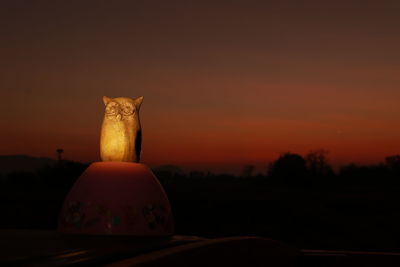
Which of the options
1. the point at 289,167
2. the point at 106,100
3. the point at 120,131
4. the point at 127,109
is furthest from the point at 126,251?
Result: the point at 289,167

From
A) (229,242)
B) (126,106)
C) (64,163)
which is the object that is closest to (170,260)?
(229,242)

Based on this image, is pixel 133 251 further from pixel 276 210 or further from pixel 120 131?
pixel 276 210

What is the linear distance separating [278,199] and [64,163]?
8.30m

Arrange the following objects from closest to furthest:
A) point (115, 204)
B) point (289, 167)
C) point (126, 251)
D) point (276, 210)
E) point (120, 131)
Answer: point (126, 251), point (115, 204), point (120, 131), point (276, 210), point (289, 167)

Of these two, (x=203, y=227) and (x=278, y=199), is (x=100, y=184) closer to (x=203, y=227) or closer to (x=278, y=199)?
(x=203, y=227)

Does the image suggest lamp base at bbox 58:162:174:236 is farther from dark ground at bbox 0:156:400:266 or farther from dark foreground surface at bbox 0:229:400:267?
dark ground at bbox 0:156:400:266

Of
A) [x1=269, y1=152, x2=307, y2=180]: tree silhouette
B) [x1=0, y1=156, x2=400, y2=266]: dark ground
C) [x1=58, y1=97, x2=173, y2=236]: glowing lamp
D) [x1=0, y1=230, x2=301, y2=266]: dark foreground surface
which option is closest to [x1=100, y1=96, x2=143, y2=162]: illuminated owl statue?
[x1=58, y1=97, x2=173, y2=236]: glowing lamp

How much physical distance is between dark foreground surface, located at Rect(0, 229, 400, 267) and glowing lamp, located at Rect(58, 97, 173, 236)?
143mm

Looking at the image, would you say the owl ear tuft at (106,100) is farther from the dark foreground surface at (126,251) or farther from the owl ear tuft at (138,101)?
the dark foreground surface at (126,251)

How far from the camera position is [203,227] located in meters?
15.1

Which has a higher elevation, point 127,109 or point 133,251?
point 127,109

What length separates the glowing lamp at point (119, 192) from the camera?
4.40 m

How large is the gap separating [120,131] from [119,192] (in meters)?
0.55

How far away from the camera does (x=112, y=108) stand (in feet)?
15.7
